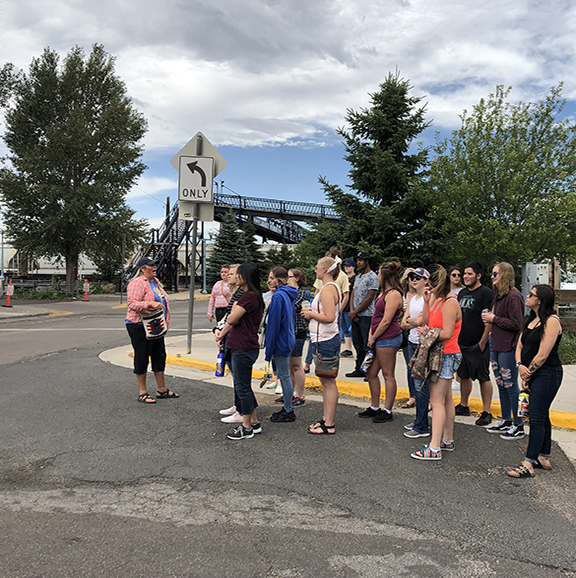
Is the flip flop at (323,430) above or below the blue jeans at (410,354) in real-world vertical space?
below

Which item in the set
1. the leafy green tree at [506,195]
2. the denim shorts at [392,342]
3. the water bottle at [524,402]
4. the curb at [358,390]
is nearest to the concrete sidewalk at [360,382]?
the curb at [358,390]

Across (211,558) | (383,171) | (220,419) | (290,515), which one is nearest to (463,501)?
(290,515)

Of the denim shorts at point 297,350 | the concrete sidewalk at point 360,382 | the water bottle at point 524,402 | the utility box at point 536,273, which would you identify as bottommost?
the concrete sidewalk at point 360,382

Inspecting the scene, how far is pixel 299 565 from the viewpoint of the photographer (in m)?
2.87

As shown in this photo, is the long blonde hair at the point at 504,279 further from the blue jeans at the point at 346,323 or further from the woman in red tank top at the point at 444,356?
the blue jeans at the point at 346,323

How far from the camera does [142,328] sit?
21.3ft

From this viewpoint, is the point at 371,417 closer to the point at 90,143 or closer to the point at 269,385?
the point at 269,385

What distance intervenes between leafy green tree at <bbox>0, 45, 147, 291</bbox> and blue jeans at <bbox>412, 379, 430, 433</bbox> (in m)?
27.6

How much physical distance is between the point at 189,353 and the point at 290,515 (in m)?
6.21

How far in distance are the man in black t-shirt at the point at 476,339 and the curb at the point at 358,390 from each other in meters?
0.48

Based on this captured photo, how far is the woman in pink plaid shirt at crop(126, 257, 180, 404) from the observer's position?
6367 mm

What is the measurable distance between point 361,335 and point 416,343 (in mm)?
2045

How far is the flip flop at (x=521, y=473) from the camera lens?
13.7 ft

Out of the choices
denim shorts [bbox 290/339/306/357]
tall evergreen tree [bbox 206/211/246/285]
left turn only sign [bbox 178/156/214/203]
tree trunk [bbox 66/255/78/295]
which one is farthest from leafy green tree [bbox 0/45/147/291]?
denim shorts [bbox 290/339/306/357]
